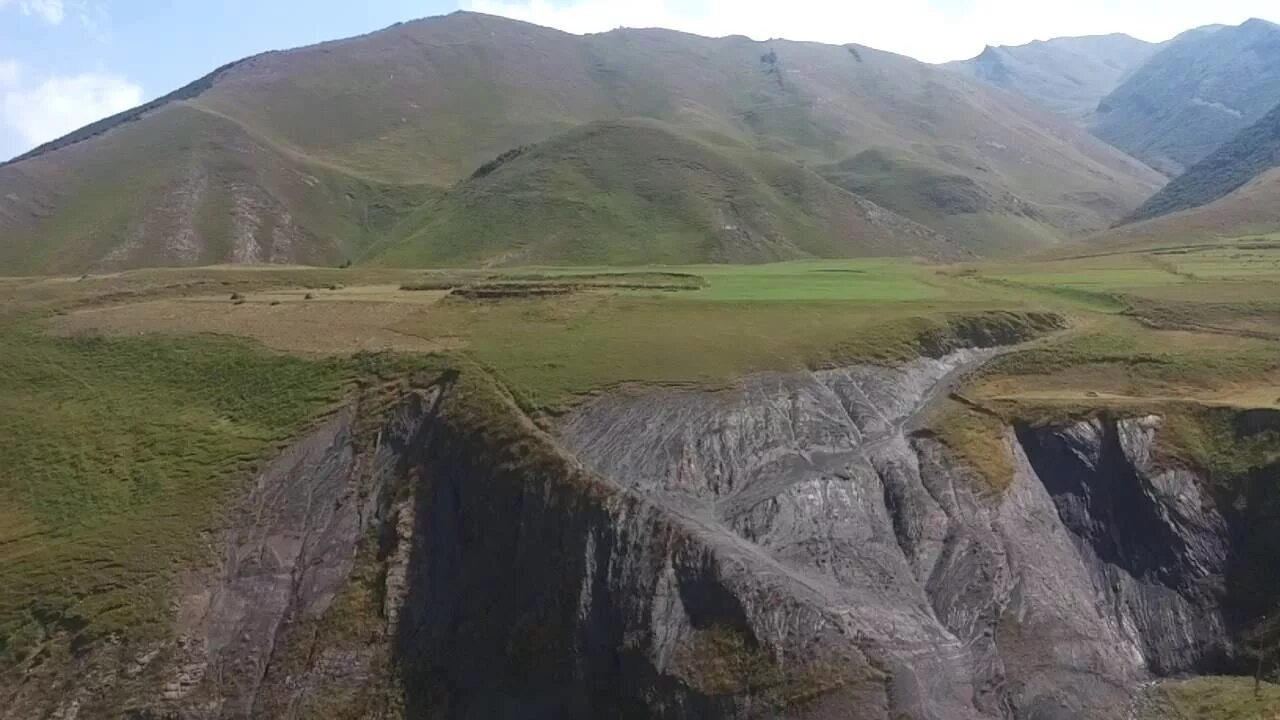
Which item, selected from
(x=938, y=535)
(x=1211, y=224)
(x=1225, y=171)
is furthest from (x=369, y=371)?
(x=1225, y=171)

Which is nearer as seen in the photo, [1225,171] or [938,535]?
[938,535]

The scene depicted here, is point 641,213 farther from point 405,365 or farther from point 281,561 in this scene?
point 281,561

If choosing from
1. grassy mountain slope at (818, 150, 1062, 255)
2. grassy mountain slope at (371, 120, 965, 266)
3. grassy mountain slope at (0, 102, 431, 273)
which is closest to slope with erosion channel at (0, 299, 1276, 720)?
grassy mountain slope at (371, 120, 965, 266)

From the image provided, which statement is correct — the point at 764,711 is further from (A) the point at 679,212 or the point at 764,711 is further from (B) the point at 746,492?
(A) the point at 679,212

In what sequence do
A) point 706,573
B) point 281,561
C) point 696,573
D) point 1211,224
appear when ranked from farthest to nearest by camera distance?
1. point 1211,224
2. point 281,561
3. point 696,573
4. point 706,573

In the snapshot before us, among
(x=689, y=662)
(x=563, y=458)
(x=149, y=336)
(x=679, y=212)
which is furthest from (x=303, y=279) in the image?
(x=679, y=212)

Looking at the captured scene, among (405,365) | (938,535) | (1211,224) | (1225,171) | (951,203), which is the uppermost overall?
(1225,171)

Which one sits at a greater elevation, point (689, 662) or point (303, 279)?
point (303, 279)
